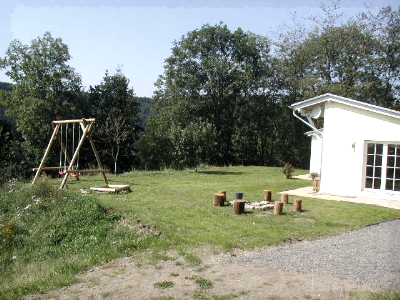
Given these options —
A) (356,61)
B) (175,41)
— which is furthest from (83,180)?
(356,61)

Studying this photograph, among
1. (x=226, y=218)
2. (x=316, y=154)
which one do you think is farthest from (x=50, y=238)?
(x=316, y=154)

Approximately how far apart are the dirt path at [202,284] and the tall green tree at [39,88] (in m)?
22.9

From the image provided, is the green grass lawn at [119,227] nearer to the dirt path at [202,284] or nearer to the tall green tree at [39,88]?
the dirt path at [202,284]

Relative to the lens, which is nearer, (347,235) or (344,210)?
(347,235)

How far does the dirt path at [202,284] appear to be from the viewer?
4.33 meters

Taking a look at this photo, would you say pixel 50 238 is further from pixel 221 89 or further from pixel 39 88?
pixel 221 89

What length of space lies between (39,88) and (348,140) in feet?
76.5

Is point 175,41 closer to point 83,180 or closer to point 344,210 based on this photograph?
point 83,180

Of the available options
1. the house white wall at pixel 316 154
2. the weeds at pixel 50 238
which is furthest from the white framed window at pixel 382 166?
the weeds at pixel 50 238

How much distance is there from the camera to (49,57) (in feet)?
90.5

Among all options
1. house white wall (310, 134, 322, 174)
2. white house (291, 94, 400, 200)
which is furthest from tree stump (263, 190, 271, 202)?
house white wall (310, 134, 322, 174)

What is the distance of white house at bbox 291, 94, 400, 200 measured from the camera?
11055 millimetres

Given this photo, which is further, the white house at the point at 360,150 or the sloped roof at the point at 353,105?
the white house at the point at 360,150

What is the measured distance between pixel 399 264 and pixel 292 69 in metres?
25.5
